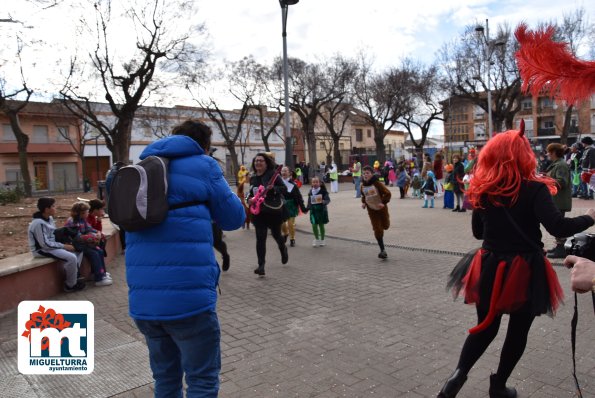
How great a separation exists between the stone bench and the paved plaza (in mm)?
252

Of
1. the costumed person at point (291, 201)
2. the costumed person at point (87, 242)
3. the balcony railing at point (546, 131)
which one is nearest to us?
the costumed person at point (87, 242)

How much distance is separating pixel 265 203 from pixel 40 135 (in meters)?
46.9

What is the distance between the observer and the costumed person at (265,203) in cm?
696

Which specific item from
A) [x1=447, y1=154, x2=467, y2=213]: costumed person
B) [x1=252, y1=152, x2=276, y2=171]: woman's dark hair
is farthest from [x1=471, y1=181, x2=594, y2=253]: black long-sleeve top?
[x1=447, y1=154, x2=467, y2=213]: costumed person

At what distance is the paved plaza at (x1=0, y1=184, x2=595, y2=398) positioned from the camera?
3.41 meters

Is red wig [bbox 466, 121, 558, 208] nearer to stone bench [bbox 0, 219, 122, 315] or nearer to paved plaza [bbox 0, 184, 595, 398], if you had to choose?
paved plaza [bbox 0, 184, 595, 398]

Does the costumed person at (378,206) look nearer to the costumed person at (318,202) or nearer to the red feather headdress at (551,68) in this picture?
the costumed person at (318,202)

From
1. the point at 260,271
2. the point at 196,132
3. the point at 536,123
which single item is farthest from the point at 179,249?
the point at 536,123

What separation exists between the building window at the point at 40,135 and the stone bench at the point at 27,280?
4550 cm

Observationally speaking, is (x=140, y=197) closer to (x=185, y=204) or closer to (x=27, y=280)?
(x=185, y=204)

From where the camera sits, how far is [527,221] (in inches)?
112

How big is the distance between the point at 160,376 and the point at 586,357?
10.7 ft

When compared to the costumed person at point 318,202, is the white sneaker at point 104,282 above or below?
below

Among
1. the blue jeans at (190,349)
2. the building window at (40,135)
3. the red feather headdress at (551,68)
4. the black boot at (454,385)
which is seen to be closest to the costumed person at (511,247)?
the black boot at (454,385)
